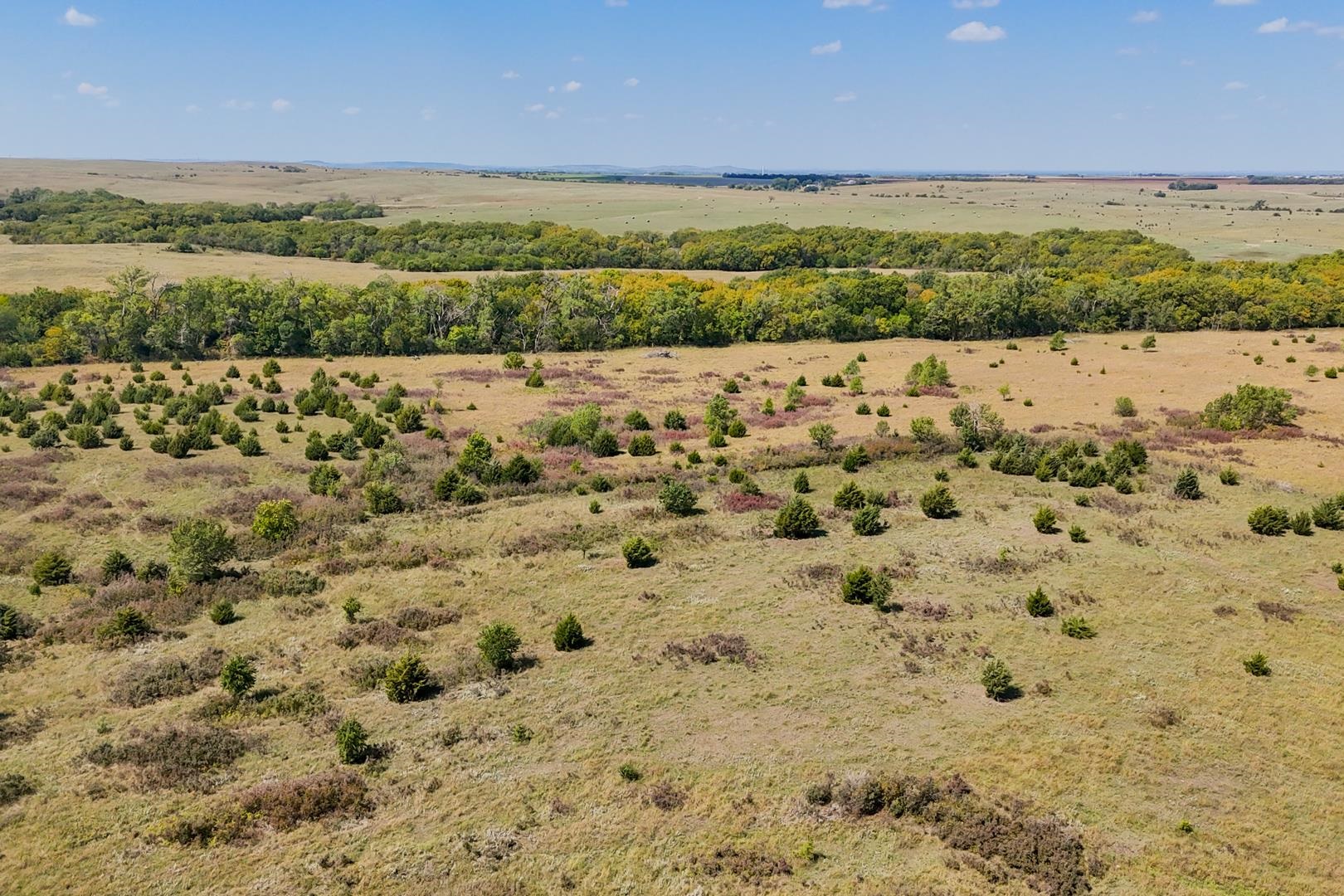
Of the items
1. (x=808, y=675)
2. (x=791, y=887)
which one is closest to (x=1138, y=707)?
(x=808, y=675)

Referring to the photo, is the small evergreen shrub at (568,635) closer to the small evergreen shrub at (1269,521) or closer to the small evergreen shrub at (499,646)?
the small evergreen shrub at (499,646)

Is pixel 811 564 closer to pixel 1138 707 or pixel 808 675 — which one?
pixel 808 675

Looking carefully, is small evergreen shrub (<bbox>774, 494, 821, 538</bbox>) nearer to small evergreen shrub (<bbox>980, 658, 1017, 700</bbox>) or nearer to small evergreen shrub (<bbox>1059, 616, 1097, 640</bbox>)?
small evergreen shrub (<bbox>1059, 616, 1097, 640</bbox>)

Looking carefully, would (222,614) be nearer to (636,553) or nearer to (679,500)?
(636,553)

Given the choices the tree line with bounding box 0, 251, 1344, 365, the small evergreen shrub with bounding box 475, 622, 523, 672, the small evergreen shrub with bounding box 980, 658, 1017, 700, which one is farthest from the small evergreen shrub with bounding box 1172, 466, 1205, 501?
the tree line with bounding box 0, 251, 1344, 365

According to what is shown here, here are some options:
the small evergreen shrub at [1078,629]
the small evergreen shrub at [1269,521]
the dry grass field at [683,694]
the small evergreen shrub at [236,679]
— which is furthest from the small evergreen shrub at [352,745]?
the small evergreen shrub at [1269,521]

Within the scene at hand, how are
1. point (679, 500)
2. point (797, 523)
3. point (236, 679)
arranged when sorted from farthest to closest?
point (679, 500), point (797, 523), point (236, 679)

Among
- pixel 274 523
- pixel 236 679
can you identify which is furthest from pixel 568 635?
pixel 274 523
